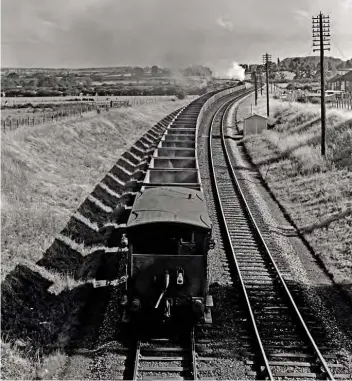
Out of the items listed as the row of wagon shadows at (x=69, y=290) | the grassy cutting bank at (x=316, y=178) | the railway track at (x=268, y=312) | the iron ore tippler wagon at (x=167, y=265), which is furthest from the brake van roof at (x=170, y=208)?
the grassy cutting bank at (x=316, y=178)

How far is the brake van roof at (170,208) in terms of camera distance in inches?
401

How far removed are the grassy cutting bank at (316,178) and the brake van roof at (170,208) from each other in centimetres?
473

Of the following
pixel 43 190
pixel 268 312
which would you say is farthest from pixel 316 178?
pixel 268 312

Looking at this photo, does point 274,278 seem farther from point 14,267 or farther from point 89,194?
point 89,194

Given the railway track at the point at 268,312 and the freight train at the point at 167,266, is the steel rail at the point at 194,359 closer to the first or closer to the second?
the freight train at the point at 167,266

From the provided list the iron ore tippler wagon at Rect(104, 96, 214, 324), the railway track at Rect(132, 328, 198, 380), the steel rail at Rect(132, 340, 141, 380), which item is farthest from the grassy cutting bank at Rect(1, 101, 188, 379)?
the iron ore tippler wagon at Rect(104, 96, 214, 324)

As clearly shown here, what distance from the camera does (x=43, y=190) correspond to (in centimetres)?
2000

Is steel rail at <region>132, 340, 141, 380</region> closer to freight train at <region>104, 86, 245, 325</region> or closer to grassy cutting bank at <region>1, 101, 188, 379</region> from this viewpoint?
freight train at <region>104, 86, 245, 325</region>

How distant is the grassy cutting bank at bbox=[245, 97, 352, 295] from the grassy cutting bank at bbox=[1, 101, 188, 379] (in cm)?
767

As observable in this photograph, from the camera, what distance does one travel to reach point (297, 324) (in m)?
11.1

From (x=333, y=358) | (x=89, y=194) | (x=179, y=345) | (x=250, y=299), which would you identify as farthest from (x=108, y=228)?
(x=333, y=358)

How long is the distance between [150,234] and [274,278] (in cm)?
476

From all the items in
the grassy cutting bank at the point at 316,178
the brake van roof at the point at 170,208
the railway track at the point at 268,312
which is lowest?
the railway track at the point at 268,312

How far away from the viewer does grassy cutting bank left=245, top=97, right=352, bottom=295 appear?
16.2 meters
